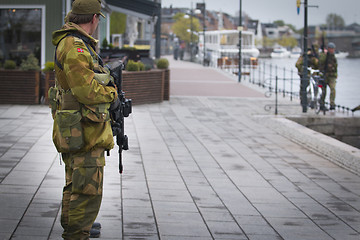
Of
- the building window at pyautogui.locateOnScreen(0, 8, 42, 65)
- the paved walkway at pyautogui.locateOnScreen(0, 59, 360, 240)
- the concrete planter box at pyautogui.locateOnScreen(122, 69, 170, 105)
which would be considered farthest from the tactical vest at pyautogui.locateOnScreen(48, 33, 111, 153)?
the building window at pyautogui.locateOnScreen(0, 8, 42, 65)

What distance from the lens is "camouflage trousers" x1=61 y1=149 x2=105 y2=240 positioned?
14.2ft

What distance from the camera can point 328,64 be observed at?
53.9ft

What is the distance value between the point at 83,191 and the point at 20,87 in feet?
35.7

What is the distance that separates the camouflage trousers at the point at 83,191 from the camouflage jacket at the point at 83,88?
8 centimetres

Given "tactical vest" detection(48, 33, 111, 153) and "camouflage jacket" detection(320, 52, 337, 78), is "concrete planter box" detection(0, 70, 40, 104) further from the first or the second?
"tactical vest" detection(48, 33, 111, 153)

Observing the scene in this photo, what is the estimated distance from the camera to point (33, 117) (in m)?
12.8

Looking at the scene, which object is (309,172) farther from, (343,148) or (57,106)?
(57,106)

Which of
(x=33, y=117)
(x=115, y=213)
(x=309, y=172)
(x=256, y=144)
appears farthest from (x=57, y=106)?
(x=33, y=117)

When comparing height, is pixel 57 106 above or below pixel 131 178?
above

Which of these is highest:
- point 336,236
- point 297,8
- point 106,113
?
point 297,8

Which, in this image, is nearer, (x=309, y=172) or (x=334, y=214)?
(x=334, y=214)

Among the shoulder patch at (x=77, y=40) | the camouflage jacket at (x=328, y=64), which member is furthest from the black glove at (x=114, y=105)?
the camouflage jacket at (x=328, y=64)

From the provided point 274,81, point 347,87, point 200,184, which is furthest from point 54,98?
point 347,87

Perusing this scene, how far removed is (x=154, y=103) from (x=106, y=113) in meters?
12.3
